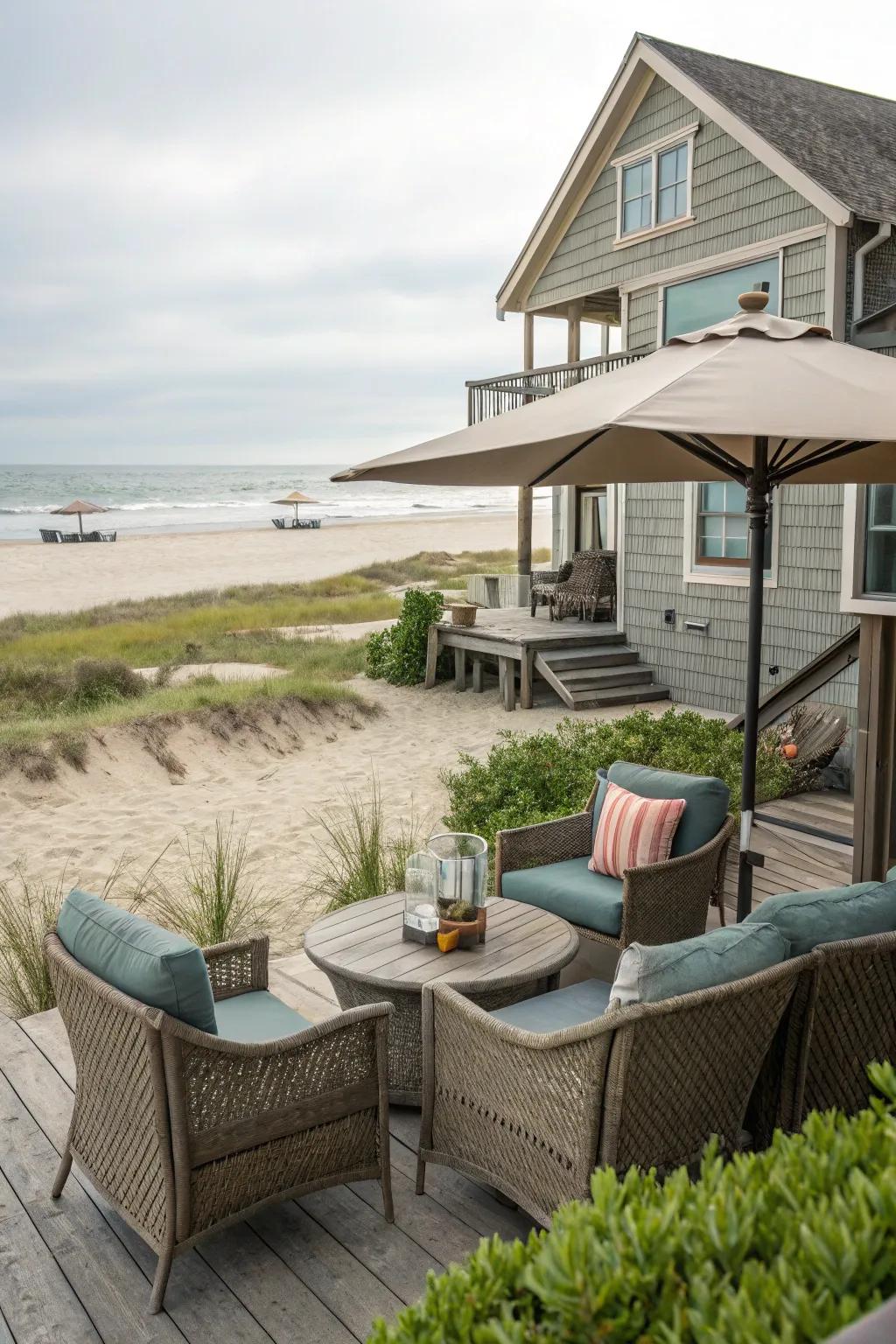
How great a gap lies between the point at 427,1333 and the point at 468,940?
86.4 inches

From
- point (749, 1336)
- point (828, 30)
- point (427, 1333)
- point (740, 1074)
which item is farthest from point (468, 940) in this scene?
point (828, 30)

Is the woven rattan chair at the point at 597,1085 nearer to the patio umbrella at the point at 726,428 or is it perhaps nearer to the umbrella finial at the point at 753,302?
the patio umbrella at the point at 726,428

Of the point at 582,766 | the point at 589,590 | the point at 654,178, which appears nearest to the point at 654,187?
the point at 654,178

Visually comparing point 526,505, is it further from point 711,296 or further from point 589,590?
point 711,296

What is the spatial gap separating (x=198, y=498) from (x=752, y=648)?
69.8m

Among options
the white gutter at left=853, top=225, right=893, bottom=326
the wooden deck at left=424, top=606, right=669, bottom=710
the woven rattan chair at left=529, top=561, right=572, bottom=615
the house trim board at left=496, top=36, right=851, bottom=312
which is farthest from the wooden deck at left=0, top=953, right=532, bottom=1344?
the woven rattan chair at left=529, top=561, right=572, bottom=615

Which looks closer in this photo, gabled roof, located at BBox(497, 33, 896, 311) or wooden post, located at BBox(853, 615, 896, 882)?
wooden post, located at BBox(853, 615, 896, 882)

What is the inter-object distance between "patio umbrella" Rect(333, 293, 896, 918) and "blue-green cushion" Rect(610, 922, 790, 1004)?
1.37 meters

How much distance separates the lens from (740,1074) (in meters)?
2.67

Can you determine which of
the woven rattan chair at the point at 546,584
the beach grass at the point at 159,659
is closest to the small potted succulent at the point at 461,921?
the beach grass at the point at 159,659

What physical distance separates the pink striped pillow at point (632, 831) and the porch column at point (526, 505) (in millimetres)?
9668

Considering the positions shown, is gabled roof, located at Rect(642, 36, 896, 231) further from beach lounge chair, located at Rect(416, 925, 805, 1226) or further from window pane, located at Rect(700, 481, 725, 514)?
beach lounge chair, located at Rect(416, 925, 805, 1226)

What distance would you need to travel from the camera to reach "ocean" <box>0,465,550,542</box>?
55375 millimetres

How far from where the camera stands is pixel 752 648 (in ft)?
13.5
